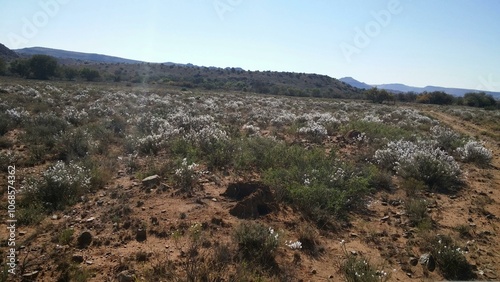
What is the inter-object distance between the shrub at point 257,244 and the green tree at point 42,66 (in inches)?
2406

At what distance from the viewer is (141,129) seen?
13.0 meters

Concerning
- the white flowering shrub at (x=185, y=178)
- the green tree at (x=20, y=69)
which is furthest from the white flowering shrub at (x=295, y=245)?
the green tree at (x=20, y=69)

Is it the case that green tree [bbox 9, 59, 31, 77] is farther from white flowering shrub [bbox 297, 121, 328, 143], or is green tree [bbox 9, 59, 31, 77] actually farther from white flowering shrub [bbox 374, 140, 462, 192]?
white flowering shrub [bbox 374, 140, 462, 192]

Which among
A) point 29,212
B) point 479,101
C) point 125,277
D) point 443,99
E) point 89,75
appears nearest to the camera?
point 125,277

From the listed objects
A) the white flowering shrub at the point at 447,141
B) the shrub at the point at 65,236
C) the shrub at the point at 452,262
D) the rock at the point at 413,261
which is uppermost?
the white flowering shrub at the point at 447,141

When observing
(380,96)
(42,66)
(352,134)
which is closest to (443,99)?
(380,96)

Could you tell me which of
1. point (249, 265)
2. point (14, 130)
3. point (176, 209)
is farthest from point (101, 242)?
point (14, 130)

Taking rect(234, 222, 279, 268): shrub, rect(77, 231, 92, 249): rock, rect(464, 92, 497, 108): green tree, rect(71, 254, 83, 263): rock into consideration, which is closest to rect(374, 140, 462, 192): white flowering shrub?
rect(234, 222, 279, 268): shrub

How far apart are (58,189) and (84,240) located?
6.64 feet

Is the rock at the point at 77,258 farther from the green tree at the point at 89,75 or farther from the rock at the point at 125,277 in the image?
the green tree at the point at 89,75

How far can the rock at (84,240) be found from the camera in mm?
4745

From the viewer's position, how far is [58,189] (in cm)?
621

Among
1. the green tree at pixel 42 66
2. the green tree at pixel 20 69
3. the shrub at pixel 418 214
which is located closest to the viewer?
the shrub at pixel 418 214

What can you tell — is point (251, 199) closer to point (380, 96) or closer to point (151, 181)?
point (151, 181)
